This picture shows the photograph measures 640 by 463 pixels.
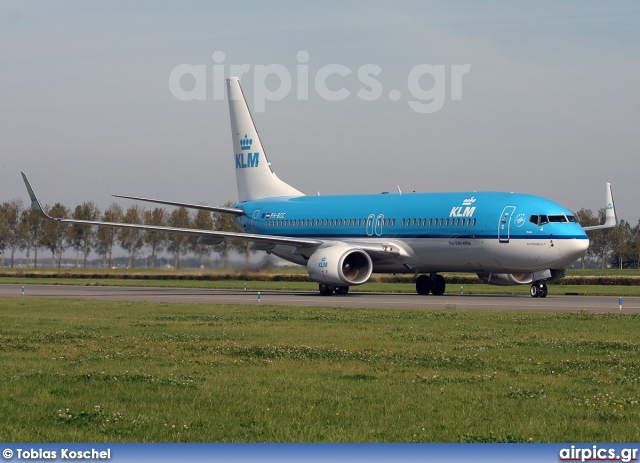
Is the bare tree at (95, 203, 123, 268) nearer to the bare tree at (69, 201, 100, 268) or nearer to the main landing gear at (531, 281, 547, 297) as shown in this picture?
the bare tree at (69, 201, 100, 268)

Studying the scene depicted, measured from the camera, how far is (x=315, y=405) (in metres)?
12.1

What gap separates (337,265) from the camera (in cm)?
4225

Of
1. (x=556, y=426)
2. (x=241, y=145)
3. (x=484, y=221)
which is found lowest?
(x=556, y=426)

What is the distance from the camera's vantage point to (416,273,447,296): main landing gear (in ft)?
148

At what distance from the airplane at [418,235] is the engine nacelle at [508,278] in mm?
51

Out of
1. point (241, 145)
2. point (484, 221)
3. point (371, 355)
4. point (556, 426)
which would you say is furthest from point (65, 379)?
point (241, 145)

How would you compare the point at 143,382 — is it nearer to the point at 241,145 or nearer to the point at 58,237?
the point at 241,145

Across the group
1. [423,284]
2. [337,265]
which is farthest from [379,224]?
[337,265]

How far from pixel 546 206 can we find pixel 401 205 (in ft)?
24.3

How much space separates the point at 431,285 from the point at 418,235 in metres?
3.34

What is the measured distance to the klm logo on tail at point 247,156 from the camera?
2170 inches

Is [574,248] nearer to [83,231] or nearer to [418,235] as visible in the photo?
[418,235]

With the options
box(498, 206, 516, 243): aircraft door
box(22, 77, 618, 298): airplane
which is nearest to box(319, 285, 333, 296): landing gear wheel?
box(22, 77, 618, 298): airplane

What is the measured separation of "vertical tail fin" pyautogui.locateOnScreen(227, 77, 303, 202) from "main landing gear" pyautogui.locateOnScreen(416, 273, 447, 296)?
11761mm
